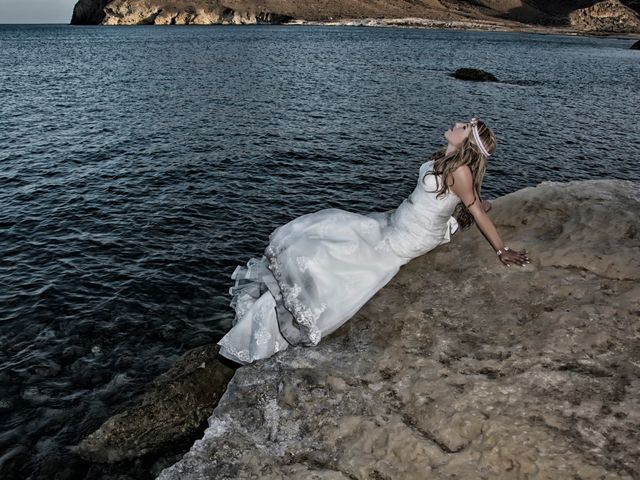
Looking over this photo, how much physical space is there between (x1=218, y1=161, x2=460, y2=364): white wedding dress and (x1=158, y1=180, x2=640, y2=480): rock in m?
0.37

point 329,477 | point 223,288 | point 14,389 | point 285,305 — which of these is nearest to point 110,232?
point 223,288

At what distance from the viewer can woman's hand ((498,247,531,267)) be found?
8.12 metres

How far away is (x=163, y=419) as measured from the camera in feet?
28.9

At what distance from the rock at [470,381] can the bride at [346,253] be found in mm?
412

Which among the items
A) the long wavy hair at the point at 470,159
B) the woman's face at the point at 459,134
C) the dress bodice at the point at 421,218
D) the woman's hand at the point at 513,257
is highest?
the woman's face at the point at 459,134

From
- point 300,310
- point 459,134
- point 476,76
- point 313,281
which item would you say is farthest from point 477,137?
point 476,76

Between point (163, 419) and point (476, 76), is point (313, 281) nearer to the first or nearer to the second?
point (163, 419)

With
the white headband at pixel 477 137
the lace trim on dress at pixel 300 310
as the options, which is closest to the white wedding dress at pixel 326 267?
the lace trim on dress at pixel 300 310

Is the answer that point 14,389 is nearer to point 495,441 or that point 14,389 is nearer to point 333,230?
point 333,230

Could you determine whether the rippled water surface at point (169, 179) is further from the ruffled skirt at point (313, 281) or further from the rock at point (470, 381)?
the rock at point (470, 381)

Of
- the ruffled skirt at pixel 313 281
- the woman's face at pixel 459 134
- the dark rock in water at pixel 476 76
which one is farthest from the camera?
the dark rock in water at pixel 476 76

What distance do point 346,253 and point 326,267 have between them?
0.45 metres

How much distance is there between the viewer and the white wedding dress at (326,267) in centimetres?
790

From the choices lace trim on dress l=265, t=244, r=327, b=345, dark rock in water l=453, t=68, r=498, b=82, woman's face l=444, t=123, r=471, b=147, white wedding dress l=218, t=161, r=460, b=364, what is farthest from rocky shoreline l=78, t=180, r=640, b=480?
dark rock in water l=453, t=68, r=498, b=82
